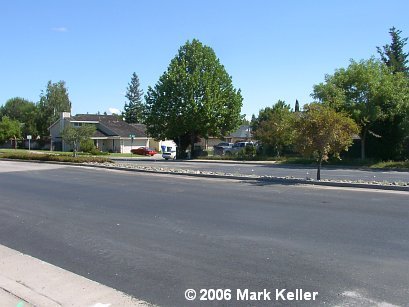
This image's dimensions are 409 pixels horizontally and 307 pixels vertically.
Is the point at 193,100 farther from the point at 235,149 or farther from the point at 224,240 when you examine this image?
the point at 224,240

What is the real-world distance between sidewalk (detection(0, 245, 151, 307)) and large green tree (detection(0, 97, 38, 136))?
95.2 m

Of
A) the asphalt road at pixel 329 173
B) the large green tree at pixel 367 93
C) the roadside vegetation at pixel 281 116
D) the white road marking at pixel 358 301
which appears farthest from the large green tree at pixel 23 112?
the white road marking at pixel 358 301

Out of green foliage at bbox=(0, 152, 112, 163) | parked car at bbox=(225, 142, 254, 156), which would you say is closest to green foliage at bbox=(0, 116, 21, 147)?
parked car at bbox=(225, 142, 254, 156)

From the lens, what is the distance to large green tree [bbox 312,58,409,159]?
3344 centimetres

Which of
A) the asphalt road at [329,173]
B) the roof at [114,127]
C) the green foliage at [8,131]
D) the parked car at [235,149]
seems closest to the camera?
the asphalt road at [329,173]

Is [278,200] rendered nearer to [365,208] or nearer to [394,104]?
[365,208]

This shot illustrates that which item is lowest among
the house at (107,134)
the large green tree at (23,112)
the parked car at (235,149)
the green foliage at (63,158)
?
the green foliage at (63,158)

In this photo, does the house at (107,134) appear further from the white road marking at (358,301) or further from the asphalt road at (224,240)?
the white road marking at (358,301)

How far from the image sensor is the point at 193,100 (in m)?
53.8

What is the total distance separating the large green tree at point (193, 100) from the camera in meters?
54.3

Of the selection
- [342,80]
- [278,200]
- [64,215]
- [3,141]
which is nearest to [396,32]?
[342,80]

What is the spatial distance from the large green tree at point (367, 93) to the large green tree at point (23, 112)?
246 ft

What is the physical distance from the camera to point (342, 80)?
116 ft

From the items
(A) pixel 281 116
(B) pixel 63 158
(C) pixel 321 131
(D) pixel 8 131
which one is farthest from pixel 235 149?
(D) pixel 8 131
